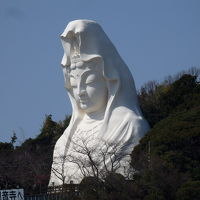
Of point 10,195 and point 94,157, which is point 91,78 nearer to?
point 94,157

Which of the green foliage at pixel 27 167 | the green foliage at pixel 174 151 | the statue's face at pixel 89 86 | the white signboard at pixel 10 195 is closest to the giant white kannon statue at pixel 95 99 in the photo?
the statue's face at pixel 89 86

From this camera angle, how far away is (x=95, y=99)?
86.6 ft

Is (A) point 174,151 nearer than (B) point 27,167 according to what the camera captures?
Yes

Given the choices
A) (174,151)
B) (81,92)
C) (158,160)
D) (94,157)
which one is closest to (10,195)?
(158,160)

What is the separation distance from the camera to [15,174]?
27141 millimetres

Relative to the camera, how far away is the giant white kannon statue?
25406 mm

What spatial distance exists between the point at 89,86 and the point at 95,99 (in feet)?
1.51

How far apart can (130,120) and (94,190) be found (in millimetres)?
5532

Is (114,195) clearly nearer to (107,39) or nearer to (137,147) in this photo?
(137,147)

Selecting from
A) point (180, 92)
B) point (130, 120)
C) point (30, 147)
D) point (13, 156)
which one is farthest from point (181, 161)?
point (30, 147)

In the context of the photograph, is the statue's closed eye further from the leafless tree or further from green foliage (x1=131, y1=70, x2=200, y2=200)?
green foliage (x1=131, y1=70, x2=200, y2=200)

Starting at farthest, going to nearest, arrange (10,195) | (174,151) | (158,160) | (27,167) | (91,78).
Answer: (27,167) → (91,78) → (174,151) → (158,160) → (10,195)

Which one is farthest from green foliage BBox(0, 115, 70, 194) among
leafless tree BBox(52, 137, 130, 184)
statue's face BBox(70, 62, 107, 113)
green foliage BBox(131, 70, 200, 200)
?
green foliage BBox(131, 70, 200, 200)

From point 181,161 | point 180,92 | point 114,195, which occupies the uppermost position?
point 180,92
